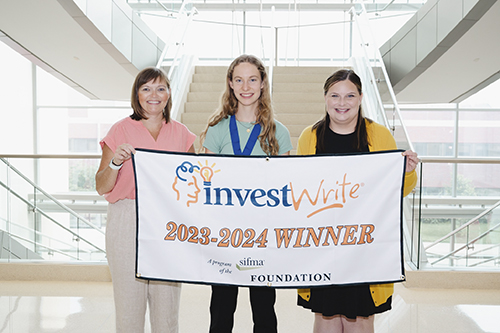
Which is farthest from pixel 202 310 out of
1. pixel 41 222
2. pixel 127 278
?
pixel 41 222

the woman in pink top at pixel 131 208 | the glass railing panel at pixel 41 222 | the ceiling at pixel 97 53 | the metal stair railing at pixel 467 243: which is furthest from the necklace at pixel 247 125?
the ceiling at pixel 97 53

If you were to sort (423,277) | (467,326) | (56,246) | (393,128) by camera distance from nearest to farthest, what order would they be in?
(467,326) → (423,277) → (56,246) → (393,128)

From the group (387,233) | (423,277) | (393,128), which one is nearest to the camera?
(387,233)

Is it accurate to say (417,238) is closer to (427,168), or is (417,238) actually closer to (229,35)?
(427,168)

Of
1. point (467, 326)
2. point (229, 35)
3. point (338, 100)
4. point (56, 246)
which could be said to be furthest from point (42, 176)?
point (229, 35)

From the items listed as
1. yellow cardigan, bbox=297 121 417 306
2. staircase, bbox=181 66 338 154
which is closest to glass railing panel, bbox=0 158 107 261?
staircase, bbox=181 66 338 154

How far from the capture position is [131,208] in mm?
2201

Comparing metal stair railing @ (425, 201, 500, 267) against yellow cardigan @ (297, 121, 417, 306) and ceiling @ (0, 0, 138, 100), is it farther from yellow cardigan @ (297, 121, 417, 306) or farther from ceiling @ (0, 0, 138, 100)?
ceiling @ (0, 0, 138, 100)

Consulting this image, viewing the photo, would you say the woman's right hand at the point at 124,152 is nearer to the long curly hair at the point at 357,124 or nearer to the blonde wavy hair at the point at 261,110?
the blonde wavy hair at the point at 261,110

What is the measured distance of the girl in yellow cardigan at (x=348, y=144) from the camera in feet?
7.05

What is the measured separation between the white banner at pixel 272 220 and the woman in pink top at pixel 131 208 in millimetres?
109

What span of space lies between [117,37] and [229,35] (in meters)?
3.49

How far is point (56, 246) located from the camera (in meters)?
4.75

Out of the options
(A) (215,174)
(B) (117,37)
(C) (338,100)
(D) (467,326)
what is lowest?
(D) (467,326)
